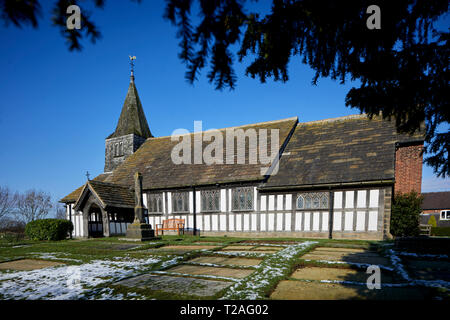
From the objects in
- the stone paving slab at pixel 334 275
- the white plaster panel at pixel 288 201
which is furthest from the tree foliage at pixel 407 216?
the stone paving slab at pixel 334 275

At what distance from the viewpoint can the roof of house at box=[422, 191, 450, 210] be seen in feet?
117

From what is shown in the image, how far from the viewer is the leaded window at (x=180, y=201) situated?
1483 centimetres

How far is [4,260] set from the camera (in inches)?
287

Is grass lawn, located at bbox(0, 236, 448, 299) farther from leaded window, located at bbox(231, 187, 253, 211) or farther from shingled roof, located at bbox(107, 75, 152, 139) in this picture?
shingled roof, located at bbox(107, 75, 152, 139)

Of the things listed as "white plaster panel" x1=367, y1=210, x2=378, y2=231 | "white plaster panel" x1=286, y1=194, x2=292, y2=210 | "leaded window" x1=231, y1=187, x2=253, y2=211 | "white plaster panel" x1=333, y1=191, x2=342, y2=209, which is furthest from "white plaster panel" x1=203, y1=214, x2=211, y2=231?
"white plaster panel" x1=367, y1=210, x2=378, y2=231

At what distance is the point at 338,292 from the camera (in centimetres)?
375

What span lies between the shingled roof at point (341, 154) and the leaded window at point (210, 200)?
3204 millimetres

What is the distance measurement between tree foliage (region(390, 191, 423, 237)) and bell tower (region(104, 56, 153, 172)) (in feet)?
70.4

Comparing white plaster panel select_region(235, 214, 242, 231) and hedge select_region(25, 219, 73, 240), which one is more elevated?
white plaster panel select_region(235, 214, 242, 231)

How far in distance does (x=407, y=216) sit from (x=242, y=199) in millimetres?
8626

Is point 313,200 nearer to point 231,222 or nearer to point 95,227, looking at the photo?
point 231,222

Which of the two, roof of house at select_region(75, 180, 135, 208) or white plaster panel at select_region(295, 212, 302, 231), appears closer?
white plaster panel at select_region(295, 212, 302, 231)

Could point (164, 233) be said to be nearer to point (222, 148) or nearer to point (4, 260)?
point (222, 148)

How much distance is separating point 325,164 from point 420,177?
5.41 metres
